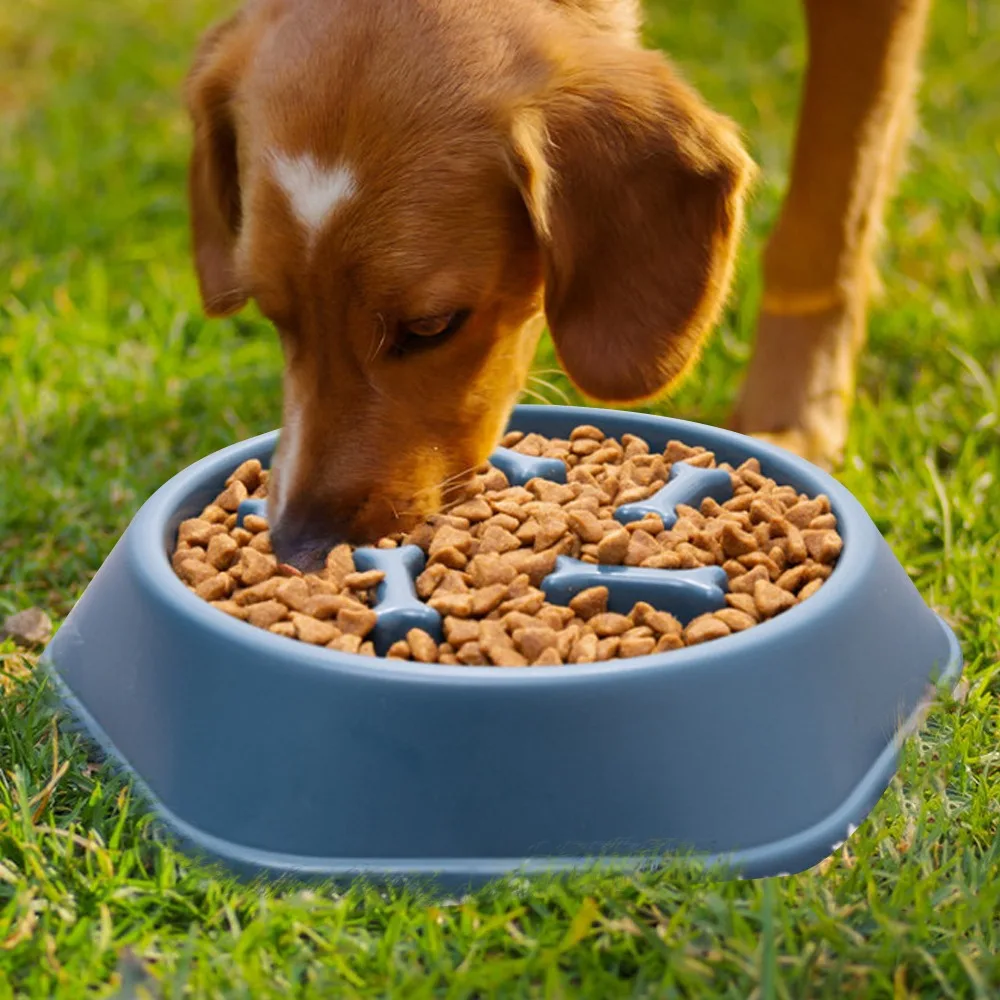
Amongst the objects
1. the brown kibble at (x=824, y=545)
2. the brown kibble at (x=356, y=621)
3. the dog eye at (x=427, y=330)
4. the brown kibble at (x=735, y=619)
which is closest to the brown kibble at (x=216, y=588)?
the brown kibble at (x=356, y=621)

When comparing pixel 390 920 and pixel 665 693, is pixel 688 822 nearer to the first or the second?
pixel 665 693

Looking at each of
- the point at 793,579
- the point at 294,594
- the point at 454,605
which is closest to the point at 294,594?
the point at 294,594

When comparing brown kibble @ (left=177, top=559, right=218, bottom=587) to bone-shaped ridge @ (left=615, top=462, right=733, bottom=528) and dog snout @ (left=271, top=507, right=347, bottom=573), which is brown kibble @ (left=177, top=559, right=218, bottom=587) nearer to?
dog snout @ (left=271, top=507, right=347, bottom=573)

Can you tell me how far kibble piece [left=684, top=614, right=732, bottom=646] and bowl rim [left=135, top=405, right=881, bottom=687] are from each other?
5cm

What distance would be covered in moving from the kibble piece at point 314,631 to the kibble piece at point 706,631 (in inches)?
17.9

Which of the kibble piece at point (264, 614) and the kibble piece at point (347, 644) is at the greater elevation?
the kibble piece at point (347, 644)

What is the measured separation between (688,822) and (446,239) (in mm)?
968

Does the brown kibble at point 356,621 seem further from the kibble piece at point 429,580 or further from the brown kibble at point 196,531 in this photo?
the brown kibble at point 196,531

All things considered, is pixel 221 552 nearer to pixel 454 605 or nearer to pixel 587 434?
pixel 454 605

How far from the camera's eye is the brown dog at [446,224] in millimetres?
2229

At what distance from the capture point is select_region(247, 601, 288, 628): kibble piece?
6.55 ft

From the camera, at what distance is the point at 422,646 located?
1909 millimetres

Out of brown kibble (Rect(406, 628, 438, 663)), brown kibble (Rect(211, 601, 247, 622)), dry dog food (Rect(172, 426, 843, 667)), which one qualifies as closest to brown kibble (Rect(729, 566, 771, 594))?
dry dog food (Rect(172, 426, 843, 667))

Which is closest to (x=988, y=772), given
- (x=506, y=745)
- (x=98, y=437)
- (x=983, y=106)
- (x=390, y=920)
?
(x=506, y=745)
